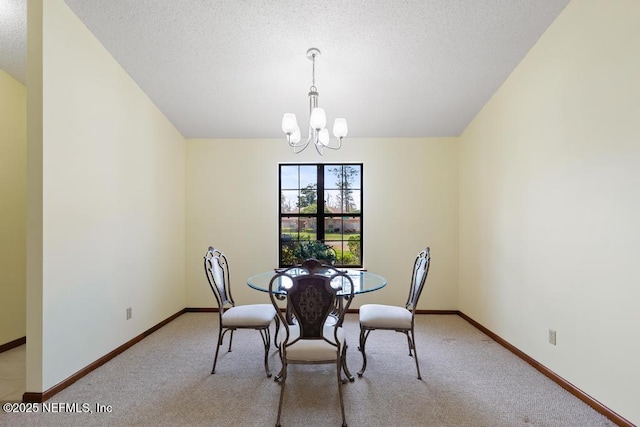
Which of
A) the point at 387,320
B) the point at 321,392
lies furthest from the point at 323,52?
the point at 321,392

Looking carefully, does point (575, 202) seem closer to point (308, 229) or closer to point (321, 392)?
point (321, 392)

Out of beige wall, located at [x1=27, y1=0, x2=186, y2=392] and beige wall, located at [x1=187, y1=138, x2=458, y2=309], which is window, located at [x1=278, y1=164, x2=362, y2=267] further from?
beige wall, located at [x1=27, y1=0, x2=186, y2=392]

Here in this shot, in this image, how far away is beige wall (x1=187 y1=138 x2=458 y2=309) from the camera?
441 cm

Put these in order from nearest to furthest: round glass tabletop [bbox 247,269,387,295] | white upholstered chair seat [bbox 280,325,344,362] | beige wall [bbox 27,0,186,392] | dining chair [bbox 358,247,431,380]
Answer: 1. white upholstered chair seat [bbox 280,325,344,362]
2. beige wall [bbox 27,0,186,392]
3. round glass tabletop [bbox 247,269,387,295]
4. dining chair [bbox 358,247,431,380]

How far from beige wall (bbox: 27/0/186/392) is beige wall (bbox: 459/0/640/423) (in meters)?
3.78

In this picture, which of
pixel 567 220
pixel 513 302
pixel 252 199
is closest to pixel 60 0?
pixel 252 199

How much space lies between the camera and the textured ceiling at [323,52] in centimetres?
254

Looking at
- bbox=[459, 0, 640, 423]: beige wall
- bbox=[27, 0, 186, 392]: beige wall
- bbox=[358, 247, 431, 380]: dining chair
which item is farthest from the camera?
bbox=[358, 247, 431, 380]: dining chair

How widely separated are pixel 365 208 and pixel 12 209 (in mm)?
3919

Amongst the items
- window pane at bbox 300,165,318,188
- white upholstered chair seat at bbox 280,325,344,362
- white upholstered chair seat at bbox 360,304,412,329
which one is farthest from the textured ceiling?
white upholstered chair seat at bbox 280,325,344,362

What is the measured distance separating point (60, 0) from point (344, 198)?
11.3 feet

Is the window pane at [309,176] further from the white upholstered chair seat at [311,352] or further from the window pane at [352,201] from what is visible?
the white upholstered chair seat at [311,352]

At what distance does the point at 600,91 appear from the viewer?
2.16m

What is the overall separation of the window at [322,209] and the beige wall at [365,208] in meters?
0.13
